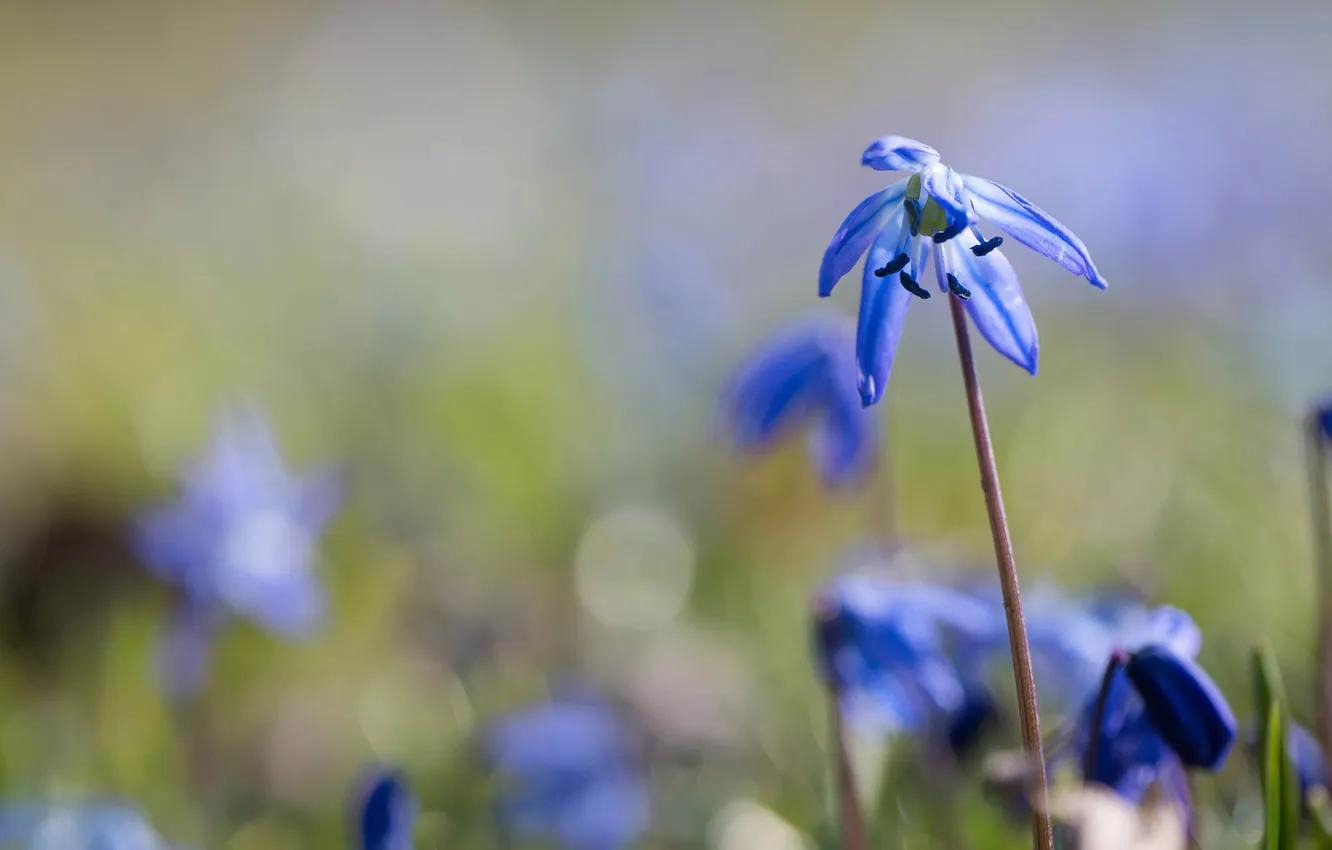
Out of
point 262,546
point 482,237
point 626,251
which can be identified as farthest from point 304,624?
point 482,237

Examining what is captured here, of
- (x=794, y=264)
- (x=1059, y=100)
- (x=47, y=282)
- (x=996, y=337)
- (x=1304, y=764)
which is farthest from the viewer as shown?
(x=1059, y=100)

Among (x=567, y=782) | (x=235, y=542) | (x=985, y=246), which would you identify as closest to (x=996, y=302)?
(x=985, y=246)

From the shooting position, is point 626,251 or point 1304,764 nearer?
point 1304,764

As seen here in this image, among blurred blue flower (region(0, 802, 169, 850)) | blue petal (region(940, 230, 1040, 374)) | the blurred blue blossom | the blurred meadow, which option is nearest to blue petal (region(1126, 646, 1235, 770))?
blue petal (region(940, 230, 1040, 374))

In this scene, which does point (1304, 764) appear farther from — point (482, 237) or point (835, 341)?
point (482, 237)

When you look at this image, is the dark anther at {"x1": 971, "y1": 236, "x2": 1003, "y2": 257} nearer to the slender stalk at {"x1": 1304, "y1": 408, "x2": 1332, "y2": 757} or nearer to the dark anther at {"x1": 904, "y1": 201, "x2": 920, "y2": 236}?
the dark anther at {"x1": 904, "y1": 201, "x2": 920, "y2": 236}

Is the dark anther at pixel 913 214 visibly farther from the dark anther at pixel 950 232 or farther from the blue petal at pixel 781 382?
the blue petal at pixel 781 382
